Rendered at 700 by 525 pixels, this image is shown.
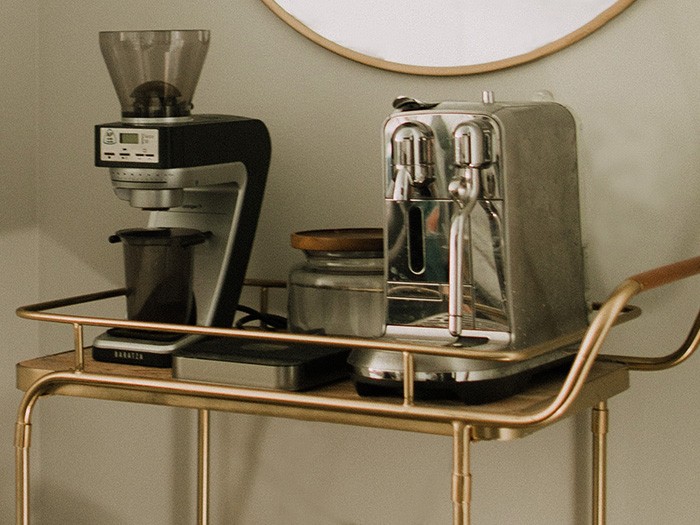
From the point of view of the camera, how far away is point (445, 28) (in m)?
1.76

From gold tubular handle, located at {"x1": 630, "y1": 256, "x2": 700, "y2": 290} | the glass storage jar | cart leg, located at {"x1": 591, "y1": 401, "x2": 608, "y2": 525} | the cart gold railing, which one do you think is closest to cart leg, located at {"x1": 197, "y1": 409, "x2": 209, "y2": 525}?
the cart gold railing

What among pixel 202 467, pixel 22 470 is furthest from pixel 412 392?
pixel 202 467

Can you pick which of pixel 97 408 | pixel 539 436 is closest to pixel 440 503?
pixel 539 436

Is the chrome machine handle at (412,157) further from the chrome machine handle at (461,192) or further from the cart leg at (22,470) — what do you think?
the cart leg at (22,470)

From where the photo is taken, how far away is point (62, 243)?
2131mm

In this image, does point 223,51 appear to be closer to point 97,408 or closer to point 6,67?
point 6,67

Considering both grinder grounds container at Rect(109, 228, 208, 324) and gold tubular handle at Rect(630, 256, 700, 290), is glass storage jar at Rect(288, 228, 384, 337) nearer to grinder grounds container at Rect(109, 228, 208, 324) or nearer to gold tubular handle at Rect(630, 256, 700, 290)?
grinder grounds container at Rect(109, 228, 208, 324)

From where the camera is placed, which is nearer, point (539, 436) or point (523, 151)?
point (523, 151)

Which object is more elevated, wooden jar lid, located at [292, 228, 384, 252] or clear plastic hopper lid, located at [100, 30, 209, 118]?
clear plastic hopper lid, located at [100, 30, 209, 118]

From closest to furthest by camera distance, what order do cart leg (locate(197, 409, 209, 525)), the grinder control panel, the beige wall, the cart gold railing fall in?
the cart gold railing
the grinder control panel
the beige wall
cart leg (locate(197, 409, 209, 525))

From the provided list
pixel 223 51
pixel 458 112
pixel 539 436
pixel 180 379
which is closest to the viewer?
pixel 458 112

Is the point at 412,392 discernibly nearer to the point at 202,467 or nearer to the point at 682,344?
the point at 682,344

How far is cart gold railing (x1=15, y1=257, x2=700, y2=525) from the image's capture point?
1312 millimetres

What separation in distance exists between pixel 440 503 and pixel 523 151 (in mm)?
663
